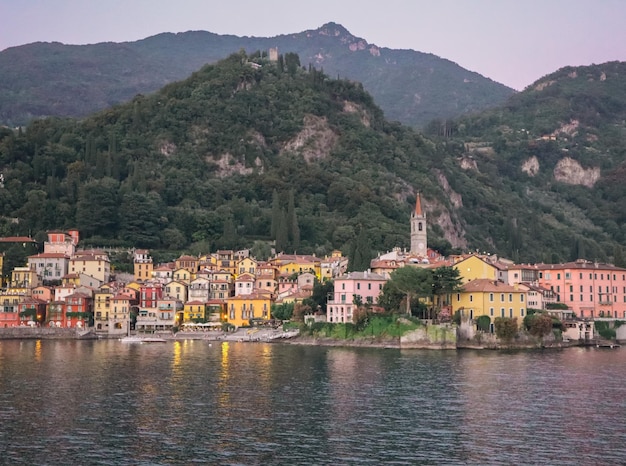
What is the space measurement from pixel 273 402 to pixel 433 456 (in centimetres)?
1376

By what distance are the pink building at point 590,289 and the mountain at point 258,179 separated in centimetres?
2167

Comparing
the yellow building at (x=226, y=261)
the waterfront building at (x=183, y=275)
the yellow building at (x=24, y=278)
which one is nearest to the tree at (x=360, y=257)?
the yellow building at (x=226, y=261)

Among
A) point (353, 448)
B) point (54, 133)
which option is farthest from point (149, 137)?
point (353, 448)

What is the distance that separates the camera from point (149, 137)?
165125mm

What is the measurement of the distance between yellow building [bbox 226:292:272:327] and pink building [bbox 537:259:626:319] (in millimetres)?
29364

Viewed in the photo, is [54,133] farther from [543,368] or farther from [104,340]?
[543,368]

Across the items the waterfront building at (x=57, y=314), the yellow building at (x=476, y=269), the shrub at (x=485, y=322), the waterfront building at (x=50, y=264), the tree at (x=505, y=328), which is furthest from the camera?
the waterfront building at (x=50, y=264)

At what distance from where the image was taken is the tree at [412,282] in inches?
3219

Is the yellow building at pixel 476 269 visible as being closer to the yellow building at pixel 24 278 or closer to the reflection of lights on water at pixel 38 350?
the reflection of lights on water at pixel 38 350

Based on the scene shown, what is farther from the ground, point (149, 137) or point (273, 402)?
point (149, 137)

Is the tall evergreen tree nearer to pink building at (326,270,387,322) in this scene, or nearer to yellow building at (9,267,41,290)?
yellow building at (9,267,41,290)

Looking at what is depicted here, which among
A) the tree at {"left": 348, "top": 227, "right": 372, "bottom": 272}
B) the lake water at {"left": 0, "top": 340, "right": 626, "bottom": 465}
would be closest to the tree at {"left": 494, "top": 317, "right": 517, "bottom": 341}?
the lake water at {"left": 0, "top": 340, "right": 626, "bottom": 465}

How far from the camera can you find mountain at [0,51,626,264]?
131 metres

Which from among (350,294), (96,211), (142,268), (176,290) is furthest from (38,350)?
(96,211)
